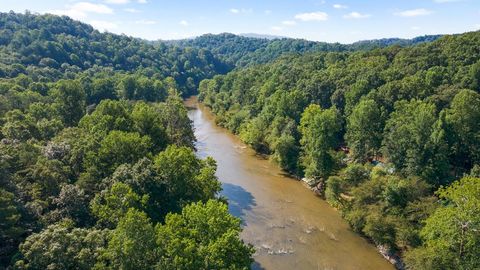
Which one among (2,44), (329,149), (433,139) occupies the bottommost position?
(329,149)

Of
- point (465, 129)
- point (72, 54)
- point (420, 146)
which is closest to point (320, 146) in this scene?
point (420, 146)

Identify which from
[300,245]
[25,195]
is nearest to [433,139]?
[300,245]

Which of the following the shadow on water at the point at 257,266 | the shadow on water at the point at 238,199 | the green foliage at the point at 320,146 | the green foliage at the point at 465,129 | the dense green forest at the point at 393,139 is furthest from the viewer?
the green foliage at the point at 320,146

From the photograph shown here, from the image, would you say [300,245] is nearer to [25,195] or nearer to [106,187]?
[106,187]

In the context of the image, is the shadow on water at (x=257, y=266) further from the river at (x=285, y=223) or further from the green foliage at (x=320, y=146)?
the green foliage at (x=320, y=146)

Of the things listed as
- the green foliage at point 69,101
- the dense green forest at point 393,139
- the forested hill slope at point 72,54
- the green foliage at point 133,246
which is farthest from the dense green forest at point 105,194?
the forested hill slope at point 72,54

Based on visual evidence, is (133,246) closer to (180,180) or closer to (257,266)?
(180,180)
